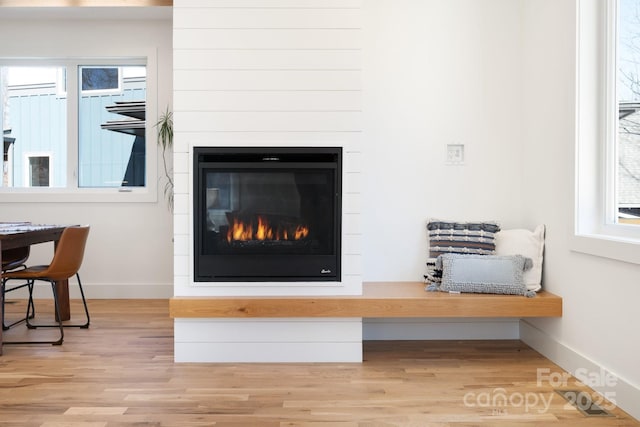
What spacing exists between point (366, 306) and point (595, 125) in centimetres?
155

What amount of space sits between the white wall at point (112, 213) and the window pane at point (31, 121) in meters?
0.27

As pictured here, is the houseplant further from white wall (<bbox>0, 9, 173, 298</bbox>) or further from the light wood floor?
the light wood floor

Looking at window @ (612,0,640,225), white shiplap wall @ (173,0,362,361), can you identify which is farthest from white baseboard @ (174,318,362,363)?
window @ (612,0,640,225)

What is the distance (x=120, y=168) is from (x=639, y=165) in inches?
174

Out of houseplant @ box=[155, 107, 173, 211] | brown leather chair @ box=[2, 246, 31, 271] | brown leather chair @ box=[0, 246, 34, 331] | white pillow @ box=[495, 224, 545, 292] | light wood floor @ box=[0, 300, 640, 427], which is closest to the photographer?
light wood floor @ box=[0, 300, 640, 427]

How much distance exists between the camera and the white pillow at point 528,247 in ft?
11.5

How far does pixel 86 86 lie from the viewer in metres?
5.56

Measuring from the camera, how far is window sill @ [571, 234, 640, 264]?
2526 mm

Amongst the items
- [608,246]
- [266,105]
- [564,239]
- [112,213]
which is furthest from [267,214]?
[112,213]

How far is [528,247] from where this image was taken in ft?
11.6

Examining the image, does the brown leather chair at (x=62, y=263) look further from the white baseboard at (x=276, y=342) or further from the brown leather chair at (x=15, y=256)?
the white baseboard at (x=276, y=342)

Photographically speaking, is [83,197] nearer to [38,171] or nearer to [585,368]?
[38,171]

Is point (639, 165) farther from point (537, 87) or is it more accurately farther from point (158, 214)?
point (158, 214)

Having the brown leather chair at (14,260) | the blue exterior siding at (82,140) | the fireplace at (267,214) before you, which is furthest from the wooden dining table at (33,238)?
the blue exterior siding at (82,140)
